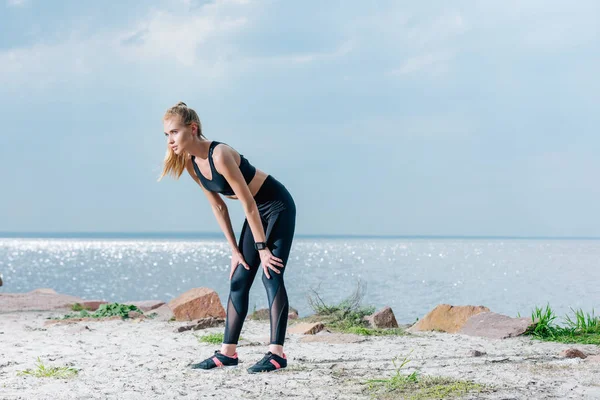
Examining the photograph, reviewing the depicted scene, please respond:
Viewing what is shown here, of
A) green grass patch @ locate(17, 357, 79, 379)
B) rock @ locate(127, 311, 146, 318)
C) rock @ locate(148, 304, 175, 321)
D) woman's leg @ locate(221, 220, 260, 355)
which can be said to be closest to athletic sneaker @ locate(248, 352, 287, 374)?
woman's leg @ locate(221, 220, 260, 355)

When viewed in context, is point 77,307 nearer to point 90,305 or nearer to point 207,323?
point 90,305

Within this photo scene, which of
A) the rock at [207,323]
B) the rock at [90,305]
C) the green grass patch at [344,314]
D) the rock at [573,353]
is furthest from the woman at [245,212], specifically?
the rock at [90,305]

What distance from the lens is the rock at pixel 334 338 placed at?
668 cm

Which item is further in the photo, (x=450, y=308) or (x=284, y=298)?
(x=450, y=308)

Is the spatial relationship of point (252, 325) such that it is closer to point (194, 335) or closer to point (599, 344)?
point (194, 335)

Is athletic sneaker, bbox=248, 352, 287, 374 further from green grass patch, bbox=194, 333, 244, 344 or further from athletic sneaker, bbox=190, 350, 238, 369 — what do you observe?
green grass patch, bbox=194, 333, 244, 344

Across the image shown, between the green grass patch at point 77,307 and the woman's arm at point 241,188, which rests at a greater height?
the woman's arm at point 241,188

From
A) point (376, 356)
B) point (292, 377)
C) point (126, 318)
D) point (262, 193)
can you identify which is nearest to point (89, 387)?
point (292, 377)

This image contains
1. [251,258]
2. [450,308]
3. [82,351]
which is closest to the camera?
[251,258]

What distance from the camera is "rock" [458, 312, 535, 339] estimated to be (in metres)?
6.98

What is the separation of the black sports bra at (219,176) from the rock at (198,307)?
389 cm

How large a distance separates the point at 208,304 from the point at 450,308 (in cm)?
295

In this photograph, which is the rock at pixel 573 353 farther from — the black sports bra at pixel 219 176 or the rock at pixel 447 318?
the black sports bra at pixel 219 176

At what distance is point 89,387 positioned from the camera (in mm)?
4766
